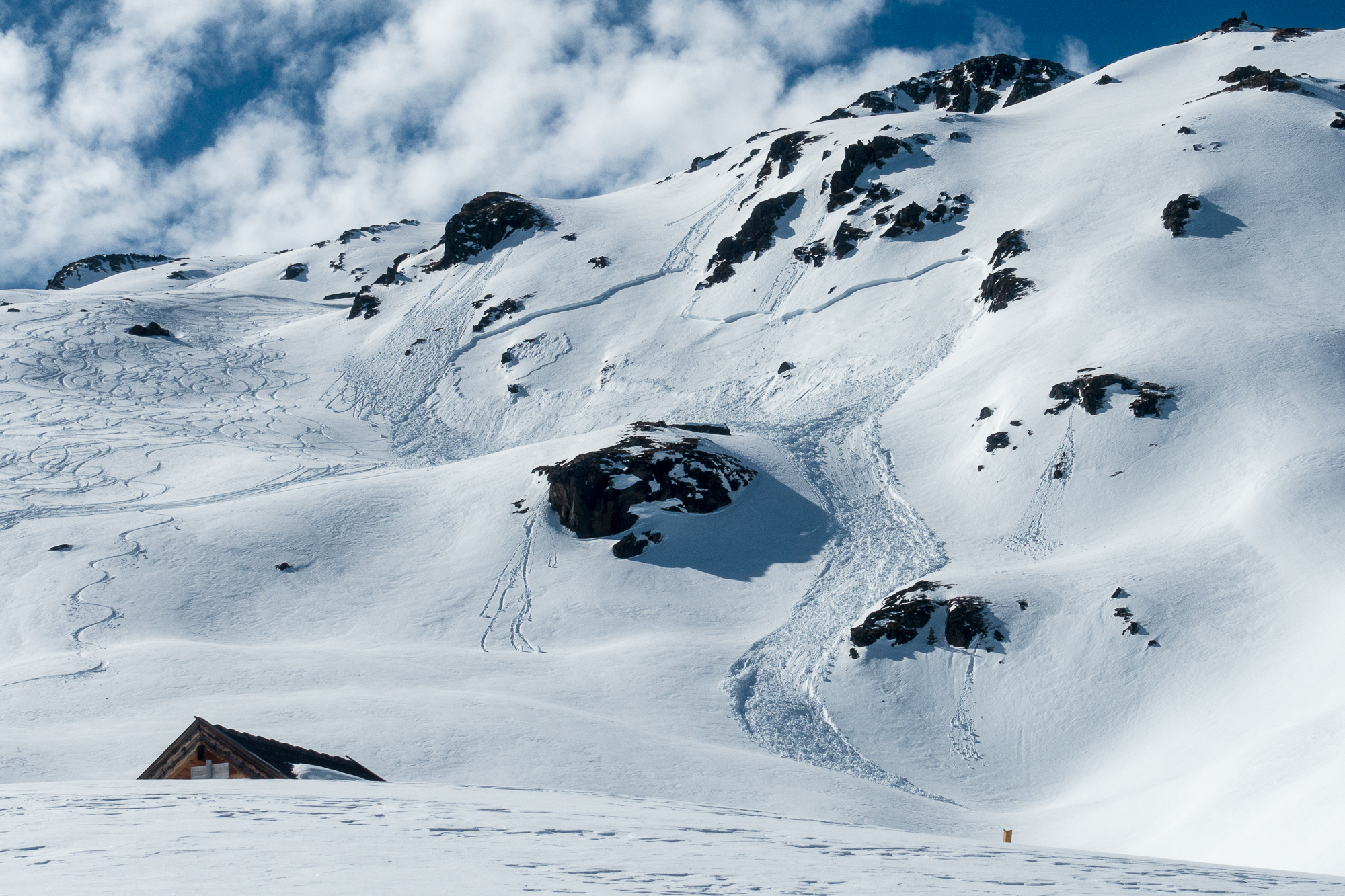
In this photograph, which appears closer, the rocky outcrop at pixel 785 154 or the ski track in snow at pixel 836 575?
the ski track in snow at pixel 836 575

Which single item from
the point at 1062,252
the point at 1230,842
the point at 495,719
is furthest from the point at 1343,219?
the point at 495,719

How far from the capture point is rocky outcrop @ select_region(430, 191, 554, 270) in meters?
78.2

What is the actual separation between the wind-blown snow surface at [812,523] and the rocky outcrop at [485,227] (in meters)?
11.0

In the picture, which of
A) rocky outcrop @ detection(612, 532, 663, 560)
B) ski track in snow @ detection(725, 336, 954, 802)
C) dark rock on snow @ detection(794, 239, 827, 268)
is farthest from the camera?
dark rock on snow @ detection(794, 239, 827, 268)

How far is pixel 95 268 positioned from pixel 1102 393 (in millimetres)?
135815

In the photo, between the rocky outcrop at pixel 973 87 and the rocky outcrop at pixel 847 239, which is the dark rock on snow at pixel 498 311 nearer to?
the rocky outcrop at pixel 847 239

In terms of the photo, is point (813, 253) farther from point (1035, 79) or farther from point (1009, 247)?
point (1035, 79)

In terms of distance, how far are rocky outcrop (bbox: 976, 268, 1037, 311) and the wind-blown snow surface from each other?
1.07 meters

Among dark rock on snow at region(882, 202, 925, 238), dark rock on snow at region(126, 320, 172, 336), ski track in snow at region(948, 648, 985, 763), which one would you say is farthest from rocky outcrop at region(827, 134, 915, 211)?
dark rock on snow at region(126, 320, 172, 336)

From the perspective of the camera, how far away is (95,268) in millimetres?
128250

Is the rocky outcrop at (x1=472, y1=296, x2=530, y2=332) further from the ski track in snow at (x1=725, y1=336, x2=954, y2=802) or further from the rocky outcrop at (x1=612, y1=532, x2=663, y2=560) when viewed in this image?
the rocky outcrop at (x1=612, y1=532, x2=663, y2=560)

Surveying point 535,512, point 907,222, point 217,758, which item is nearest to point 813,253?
point 907,222

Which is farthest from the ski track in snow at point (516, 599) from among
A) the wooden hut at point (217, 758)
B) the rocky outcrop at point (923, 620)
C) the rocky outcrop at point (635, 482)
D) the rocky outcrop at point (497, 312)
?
the rocky outcrop at point (497, 312)

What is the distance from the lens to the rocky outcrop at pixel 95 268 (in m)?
124
